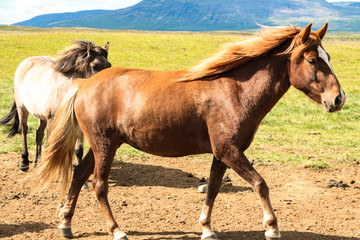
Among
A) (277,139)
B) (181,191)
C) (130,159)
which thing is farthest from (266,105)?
(277,139)

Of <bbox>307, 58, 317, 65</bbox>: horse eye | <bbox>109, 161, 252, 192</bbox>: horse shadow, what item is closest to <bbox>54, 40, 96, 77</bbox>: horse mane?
<bbox>109, 161, 252, 192</bbox>: horse shadow

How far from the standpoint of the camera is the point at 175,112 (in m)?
4.52

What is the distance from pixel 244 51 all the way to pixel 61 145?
8.46ft

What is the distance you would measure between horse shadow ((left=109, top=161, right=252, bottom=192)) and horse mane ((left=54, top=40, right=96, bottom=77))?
83.2 inches

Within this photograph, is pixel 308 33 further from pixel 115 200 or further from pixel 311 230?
pixel 115 200

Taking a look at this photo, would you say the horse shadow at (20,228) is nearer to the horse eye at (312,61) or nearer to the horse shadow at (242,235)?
the horse shadow at (242,235)

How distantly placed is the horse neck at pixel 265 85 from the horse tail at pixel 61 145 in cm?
216

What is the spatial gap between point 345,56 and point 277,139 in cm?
2707

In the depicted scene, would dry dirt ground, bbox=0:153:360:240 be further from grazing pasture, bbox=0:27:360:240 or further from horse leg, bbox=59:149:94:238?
horse leg, bbox=59:149:94:238

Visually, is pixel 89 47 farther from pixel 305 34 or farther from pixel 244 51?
pixel 305 34

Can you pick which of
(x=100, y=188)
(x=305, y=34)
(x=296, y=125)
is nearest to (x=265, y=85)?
(x=305, y=34)

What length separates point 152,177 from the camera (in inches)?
307

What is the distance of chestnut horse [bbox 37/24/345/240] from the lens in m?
4.26

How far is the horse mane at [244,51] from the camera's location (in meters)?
4.39
